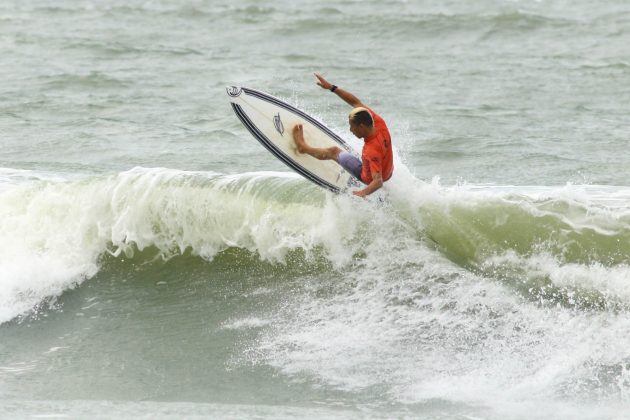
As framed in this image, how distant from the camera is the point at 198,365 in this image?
7.80 meters

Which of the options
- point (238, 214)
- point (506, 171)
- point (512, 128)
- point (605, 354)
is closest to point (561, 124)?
point (512, 128)

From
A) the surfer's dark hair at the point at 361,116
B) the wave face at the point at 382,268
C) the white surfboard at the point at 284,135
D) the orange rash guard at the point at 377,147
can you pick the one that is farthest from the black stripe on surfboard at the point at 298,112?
the surfer's dark hair at the point at 361,116

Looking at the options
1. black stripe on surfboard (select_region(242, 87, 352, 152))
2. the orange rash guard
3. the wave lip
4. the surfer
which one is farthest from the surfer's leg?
the orange rash guard

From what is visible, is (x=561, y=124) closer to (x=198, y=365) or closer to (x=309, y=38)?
(x=309, y=38)

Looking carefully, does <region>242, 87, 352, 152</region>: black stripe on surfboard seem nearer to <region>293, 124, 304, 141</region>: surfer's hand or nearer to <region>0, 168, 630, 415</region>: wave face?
<region>293, 124, 304, 141</region>: surfer's hand

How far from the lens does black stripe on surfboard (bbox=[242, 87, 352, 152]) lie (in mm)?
9781

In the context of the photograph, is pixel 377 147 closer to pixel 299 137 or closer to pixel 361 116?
pixel 361 116

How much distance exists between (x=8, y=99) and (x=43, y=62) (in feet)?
9.94

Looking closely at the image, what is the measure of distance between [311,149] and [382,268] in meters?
1.30

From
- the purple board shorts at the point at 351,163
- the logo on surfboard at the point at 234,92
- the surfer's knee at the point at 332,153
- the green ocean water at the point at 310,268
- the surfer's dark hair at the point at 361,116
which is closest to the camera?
the green ocean water at the point at 310,268

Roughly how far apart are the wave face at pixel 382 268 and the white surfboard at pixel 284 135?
0.21 meters

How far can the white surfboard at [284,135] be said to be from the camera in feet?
31.7

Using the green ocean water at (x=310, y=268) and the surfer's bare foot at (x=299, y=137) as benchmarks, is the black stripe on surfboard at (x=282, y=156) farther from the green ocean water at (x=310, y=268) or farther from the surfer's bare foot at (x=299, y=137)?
the green ocean water at (x=310, y=268)

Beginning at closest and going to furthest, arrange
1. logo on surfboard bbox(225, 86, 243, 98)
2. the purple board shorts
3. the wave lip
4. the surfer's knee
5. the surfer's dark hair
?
the surfer's dark hair
the purple board shorts
the surfer's knee
the wave lip
logo on surfboard bbox(225, 86, 243, 98)
